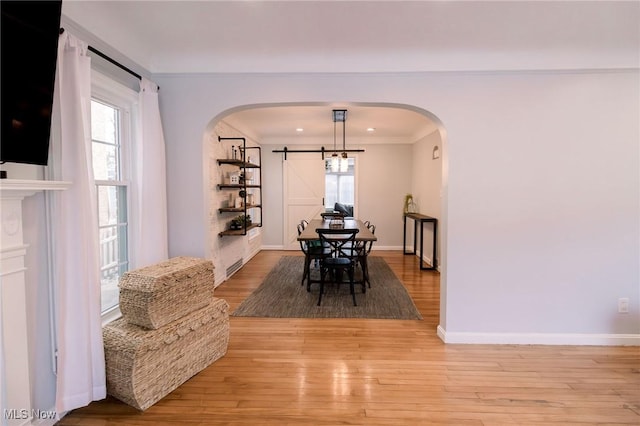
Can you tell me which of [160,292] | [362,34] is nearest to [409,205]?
[362,34]

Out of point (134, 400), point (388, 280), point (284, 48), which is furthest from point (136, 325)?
point (388, 280)

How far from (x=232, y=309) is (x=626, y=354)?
363 cm

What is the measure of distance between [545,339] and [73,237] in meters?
3.63

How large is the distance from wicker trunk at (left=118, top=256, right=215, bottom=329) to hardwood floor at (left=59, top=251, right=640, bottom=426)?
0.53m

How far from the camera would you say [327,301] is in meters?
3.78

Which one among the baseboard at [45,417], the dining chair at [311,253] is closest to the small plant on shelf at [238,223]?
the dining chair at [311,253]

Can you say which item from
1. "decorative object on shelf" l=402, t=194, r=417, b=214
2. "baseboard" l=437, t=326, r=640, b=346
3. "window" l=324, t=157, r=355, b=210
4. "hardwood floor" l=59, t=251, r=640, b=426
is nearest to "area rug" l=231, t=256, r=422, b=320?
"hardwood floor" l=59, t=251, r=640, b=426

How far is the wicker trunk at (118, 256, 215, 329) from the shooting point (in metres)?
1.95

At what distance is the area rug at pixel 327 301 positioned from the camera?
339cm

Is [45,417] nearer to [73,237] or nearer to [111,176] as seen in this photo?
[73,237]

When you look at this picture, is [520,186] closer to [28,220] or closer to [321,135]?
[28,220]

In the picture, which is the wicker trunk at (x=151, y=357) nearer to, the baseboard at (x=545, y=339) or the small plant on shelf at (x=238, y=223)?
the baseboard at (x=545, y=339)

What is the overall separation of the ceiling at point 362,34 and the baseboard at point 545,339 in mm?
2285

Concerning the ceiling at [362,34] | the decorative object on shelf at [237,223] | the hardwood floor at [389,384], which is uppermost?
the ceiling at [362,34]
